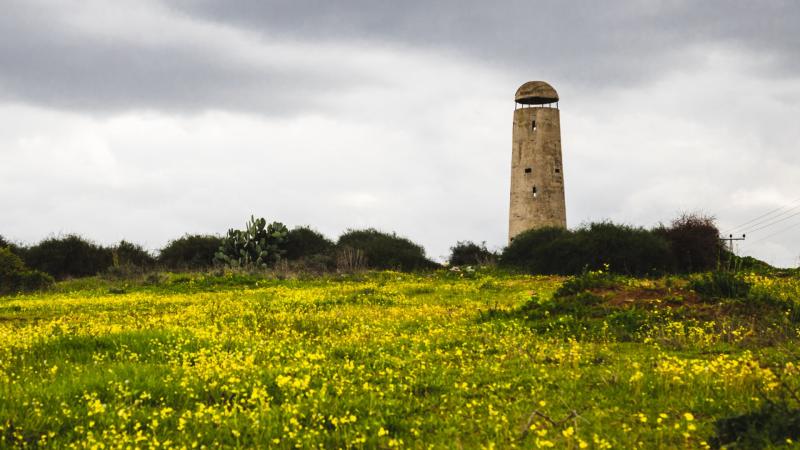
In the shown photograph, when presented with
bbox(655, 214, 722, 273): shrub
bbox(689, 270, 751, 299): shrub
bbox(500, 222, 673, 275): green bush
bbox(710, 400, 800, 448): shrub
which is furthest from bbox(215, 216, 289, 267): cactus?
bbox(710, 400, 800, 448): shrub

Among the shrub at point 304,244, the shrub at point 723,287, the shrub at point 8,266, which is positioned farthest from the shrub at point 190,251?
the shrub at point 723,287

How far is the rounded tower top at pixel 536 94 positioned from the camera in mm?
50000

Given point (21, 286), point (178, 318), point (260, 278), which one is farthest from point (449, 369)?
point (21, 286)

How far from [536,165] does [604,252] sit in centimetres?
1605

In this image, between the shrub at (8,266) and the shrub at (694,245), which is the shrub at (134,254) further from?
the shrub at (694,245)

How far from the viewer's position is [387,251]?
4622cm

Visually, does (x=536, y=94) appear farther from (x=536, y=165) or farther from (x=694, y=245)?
(x=694, y=245)

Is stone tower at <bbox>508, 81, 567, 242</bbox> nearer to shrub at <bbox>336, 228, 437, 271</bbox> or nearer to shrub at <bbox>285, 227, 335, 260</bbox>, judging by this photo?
shrub at <bbox>336, 228, 437, 271</bbox>

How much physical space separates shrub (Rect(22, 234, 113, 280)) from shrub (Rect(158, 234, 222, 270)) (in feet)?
12.4

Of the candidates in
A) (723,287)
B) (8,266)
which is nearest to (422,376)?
(723,287)

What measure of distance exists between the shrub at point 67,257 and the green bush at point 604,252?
93.3 ft

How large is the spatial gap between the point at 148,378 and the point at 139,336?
11.2 feet

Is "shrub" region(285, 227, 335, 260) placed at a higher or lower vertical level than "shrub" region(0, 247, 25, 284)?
higher

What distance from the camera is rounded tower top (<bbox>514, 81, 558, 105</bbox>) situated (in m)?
50.0
